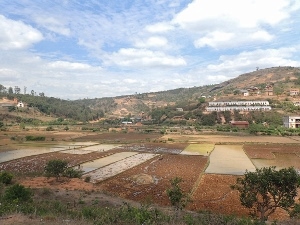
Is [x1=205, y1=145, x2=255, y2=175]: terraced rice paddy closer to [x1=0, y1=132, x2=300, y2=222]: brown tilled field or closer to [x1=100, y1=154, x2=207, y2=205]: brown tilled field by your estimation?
[x1=0, y1=132, x2=300, y2=222]: brown tilled field

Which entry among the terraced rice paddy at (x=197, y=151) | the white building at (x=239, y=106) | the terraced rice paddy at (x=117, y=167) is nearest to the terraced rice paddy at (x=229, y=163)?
the terraced rice paddy at (x=197, y=151)

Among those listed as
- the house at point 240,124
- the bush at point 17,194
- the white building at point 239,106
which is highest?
the white building at point 239,106

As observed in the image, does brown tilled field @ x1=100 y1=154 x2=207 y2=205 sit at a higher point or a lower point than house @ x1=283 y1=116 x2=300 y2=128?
lower

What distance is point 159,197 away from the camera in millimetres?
20359

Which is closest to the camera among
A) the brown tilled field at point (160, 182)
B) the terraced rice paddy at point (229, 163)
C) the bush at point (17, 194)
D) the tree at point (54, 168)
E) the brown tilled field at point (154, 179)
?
the bush at point (17, 194)

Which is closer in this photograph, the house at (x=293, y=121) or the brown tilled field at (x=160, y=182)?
the brown tilled field at (x=160, y=182)

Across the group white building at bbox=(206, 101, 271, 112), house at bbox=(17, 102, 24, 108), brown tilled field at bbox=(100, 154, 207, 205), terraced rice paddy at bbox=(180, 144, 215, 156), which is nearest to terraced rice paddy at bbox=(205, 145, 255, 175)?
terraced rice paddy at bbox=(180, 144, 215, 156)

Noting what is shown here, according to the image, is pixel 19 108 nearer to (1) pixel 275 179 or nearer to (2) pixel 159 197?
(2) pixel 159 197

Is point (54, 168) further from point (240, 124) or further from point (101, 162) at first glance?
point (240, 124)

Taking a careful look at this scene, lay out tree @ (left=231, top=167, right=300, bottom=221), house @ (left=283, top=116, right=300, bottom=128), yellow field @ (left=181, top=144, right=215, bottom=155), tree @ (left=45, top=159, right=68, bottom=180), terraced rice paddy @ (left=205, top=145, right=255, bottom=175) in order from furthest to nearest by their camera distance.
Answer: house @ (left=283, top=116, right=300, bottom=128) → yellow field @ (left=181, top=144, right=215, bottom=155) → terraced rice paddy @ (left=205, top=145, right=255, bottom=175) → tree @ (left=45, top=159, right=68, bottom=180) → tree @ (left=231, top=167, right=300, bottom=221)

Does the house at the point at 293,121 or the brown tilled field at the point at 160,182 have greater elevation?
the house at the point at 293,121

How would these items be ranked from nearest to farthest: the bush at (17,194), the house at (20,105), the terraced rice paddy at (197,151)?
the bush at (17,194) < the terraced rice paddy at (197,151) < the house at (20,105)

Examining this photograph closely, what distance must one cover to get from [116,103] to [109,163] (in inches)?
6458

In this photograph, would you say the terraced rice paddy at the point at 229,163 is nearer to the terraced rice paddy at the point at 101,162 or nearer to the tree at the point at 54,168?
the terraced rice paddy at the point at 101,162
